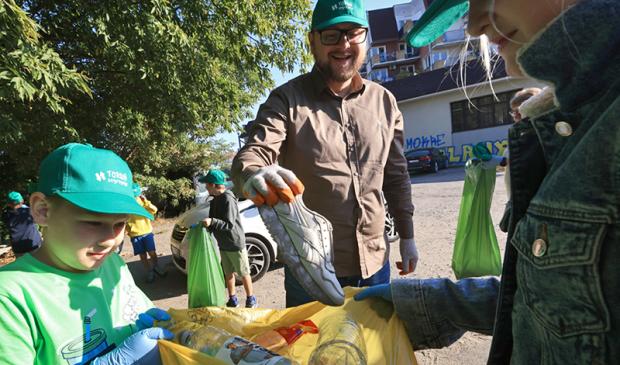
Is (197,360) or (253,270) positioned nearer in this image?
(197,360)

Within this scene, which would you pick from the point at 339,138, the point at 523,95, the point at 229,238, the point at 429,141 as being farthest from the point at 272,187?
the point at 429,141

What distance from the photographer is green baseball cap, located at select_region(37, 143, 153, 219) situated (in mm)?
1336

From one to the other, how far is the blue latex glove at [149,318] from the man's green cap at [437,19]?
149 cm

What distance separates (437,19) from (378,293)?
3.43ft

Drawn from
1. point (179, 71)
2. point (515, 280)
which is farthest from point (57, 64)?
point (515, 280)

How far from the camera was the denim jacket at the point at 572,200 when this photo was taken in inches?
24.0

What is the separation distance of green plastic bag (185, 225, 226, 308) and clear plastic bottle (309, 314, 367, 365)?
0.81 meters

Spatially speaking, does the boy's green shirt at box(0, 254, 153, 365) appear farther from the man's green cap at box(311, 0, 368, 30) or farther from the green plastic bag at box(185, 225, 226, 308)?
the man's green cap at box(311, 0, 368, 30)

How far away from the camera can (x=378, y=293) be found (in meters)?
1.51

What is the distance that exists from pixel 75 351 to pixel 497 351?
135 centimetres

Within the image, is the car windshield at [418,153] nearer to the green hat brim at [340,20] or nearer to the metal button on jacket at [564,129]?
the green hat brim at [340,20]

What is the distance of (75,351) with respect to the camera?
1274 millimetres

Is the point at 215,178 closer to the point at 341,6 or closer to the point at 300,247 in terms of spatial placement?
the point at 341,6

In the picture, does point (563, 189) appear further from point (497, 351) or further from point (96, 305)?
point (96, 305)
